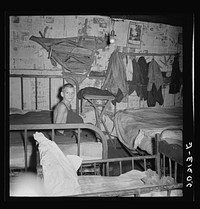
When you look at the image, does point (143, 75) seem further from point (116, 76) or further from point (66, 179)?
point (66, 179)

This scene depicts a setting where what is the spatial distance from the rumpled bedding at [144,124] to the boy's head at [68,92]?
339 mm

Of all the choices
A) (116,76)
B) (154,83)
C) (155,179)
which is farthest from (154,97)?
(155,179)

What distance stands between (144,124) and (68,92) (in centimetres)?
55

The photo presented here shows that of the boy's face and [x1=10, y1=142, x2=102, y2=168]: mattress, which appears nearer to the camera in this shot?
[x1=10, y1=142, x2=102, y2=168]: mattress

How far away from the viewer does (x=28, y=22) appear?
142 centimetres

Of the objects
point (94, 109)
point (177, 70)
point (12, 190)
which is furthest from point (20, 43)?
point (177, 70)

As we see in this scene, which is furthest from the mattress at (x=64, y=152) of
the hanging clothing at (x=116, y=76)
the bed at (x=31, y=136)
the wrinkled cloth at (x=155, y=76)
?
the wrinkled cloth at (x=155, y=76)

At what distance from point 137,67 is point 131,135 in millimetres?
460

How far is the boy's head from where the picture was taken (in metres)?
1.52

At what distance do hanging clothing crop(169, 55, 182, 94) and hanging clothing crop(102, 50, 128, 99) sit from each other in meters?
0.30

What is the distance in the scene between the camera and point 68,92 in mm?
1524

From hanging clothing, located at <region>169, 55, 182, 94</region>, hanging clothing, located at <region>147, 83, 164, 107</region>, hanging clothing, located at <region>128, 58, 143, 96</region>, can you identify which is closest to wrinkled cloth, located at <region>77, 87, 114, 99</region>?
hanging clothing, located at <region>128, 58, 143, 96</region>

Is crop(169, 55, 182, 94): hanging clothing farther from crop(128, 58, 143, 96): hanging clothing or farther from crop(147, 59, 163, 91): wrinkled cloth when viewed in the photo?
crop(128, 58, 143, 96): hanging clothing

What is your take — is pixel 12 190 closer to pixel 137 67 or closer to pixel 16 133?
pixel 16 133
